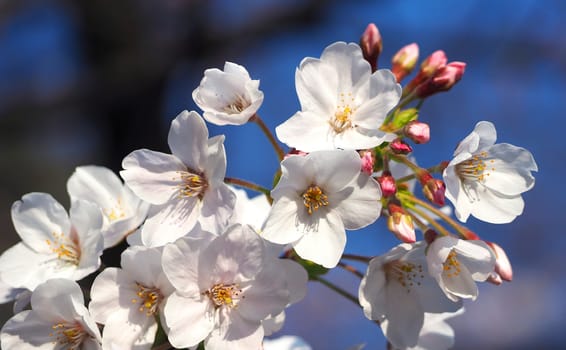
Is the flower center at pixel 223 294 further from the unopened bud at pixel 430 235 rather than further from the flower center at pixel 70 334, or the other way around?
the unopened bud at pixel 430 235

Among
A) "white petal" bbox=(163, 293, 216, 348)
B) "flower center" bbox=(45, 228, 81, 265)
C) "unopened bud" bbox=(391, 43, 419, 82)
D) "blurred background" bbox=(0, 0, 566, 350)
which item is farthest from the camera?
"blurred background" bbox=(0, 0, 566, 350)

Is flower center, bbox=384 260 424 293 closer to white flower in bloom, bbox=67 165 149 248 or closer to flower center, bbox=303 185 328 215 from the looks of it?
flower center, bbox=303 185 328 215

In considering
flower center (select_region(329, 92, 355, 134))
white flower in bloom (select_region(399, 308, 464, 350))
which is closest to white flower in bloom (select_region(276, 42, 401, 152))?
flower center (select_region(329, 92, 355, 134))

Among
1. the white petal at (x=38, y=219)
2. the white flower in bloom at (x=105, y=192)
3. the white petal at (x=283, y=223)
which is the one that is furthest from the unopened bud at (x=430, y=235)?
the white petal at (x=38, y=219)

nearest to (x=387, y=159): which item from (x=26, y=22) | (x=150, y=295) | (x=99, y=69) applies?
(x=150, y=295)

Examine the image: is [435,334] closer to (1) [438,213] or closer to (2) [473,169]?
(1) [438,213]
